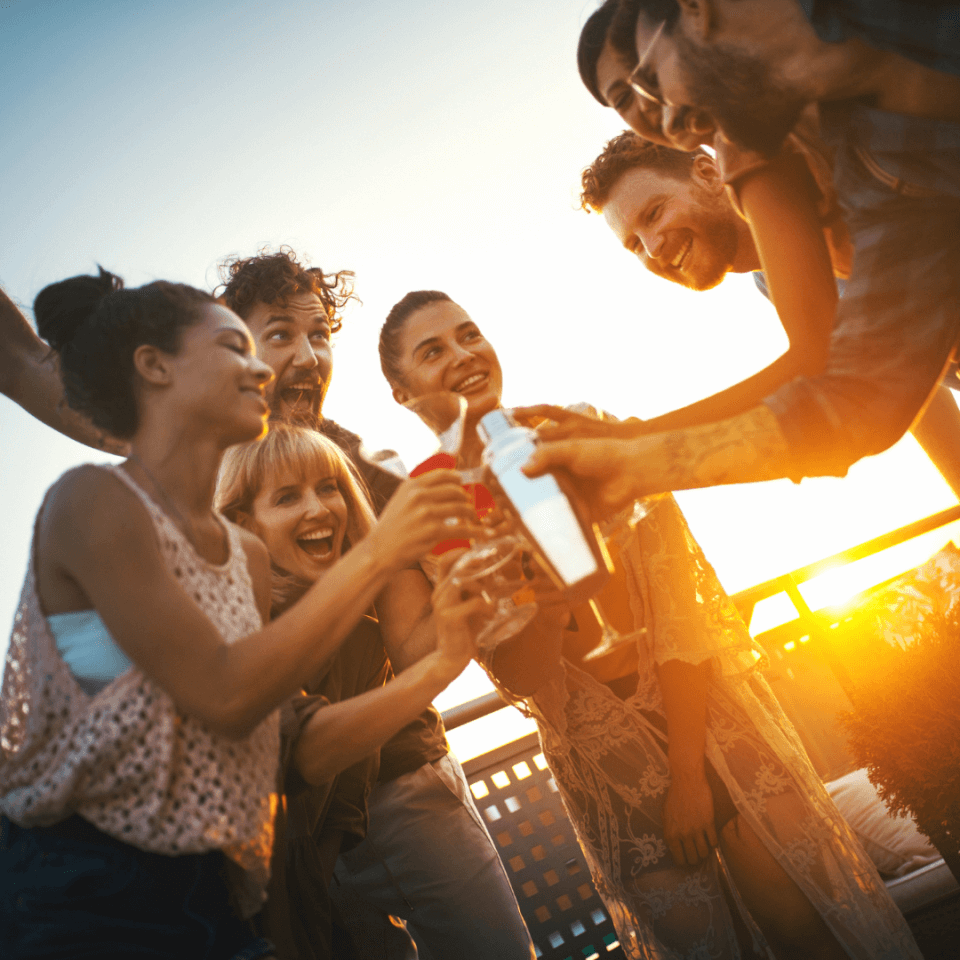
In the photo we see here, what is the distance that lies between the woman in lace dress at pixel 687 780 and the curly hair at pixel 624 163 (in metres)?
1.34

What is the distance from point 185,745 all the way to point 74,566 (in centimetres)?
32

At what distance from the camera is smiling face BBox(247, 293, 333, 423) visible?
95.4 inches

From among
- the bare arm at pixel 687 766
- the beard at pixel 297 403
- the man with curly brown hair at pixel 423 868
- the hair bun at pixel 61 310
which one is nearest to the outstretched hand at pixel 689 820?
the bare arm at pixel 687 766

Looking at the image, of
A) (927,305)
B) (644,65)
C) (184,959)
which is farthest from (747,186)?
(184,959)

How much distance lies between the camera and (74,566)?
3.24 ft

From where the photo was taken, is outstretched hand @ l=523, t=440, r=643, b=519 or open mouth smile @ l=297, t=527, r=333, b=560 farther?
open mouth smile @ l=297, t=527, r=333, b=560

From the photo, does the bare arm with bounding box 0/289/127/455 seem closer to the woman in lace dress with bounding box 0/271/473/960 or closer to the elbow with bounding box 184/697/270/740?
the woman in lace dress with bounding box 0/271/473/960

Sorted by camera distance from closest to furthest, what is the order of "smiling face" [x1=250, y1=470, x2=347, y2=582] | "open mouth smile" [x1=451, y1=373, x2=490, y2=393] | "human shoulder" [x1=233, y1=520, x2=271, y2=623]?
"human shoulder" [x1=233, y1=520, x2=271, y2=623], "smiling face" [x1=250, y1=470, x2=347, y2=582], "open mouth smile" [x1=451, y1=373, x2=490, y2=393]

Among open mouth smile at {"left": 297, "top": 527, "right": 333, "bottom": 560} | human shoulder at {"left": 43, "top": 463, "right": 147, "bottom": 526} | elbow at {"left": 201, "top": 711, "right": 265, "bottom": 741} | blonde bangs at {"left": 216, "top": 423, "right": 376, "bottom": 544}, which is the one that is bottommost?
elbow at {"left": 201, "top": 711, "right": 265, "bottom": 741}

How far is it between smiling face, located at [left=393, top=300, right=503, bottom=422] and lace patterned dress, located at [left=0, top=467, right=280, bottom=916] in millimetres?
1109

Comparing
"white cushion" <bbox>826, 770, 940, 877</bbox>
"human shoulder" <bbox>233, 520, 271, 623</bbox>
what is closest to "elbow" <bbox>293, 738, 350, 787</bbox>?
"human shoulder" <bbox>233, 520, 271, 623</bbox>

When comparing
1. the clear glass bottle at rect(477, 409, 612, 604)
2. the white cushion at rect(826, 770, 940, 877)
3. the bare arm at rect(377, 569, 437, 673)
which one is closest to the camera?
the clear glass bottle at rect(477, 409, 612, 604)

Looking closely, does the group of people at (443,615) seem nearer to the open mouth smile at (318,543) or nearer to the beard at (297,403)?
the open mouth smile at (318,543)

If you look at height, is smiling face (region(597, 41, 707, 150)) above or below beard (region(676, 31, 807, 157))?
above
